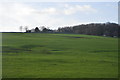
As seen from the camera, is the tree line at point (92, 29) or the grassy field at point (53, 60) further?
the tree line at point (92, 29)

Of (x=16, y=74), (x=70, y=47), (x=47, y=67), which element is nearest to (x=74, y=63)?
(x=47, y=67)

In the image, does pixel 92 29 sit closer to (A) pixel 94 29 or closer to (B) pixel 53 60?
(A) pixel 94 29

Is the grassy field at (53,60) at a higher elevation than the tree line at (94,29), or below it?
below

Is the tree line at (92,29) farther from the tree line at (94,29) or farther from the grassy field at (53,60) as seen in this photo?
the grassy field at (53,60)

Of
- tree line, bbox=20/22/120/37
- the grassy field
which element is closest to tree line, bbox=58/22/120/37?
tree line, bbox=20/22/120/37

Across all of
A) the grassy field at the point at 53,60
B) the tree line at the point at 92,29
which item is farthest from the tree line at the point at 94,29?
the grassy field at the point at 53,60

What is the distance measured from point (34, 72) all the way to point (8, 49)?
Answer: 285 inches

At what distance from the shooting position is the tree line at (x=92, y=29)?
26.5 meters

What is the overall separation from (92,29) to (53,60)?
16.4 meters

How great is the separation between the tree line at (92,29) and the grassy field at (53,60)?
143 inches

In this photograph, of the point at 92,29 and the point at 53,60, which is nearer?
the point at 53,60

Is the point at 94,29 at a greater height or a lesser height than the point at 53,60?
greater

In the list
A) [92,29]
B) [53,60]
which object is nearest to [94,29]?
[92,29]

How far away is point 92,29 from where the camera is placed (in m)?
30.1
